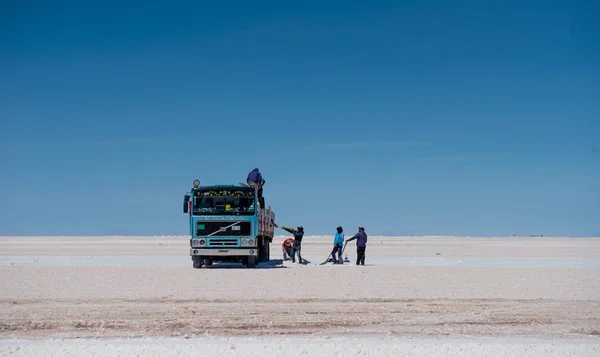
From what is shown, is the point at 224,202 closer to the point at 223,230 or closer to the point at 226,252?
the point at 223,230

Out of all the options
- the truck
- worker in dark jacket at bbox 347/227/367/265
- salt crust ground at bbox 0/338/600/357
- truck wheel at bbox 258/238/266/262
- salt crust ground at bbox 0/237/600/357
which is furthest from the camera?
truck wheel at bbox 258/238/266/262

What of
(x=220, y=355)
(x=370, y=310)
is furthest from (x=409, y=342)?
(x=370, y=310)

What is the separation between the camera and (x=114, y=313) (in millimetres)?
14055

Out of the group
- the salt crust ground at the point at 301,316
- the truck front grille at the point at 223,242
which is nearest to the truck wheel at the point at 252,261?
the truck front grille at the point at 223,242

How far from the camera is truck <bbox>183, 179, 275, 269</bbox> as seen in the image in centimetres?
2817

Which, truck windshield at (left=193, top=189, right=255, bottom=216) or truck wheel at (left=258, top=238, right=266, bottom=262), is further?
truck wheel at (left=258, top=238, right=266, bottom=262)

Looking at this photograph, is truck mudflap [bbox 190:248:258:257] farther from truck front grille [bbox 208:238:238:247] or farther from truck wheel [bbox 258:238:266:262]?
truck wheel [bbox 258:238:266:262]

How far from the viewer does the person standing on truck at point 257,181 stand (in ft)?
96.0

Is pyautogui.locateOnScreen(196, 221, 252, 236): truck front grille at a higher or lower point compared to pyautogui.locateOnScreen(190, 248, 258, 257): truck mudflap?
higher

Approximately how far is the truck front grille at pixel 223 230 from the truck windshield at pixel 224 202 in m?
0.41

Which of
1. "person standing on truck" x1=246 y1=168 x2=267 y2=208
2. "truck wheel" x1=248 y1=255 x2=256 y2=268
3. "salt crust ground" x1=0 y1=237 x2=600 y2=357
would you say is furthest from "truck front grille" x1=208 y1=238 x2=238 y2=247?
"salt crust ground" x1=0 y1=237 x2=600 y2=357

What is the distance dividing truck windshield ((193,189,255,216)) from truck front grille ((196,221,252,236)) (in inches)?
16.1

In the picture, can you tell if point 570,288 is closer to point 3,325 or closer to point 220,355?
point 220,355

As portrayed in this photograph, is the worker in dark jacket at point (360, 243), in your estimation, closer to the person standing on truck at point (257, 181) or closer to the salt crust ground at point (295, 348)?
the person standing on truck at point (257, 181)
